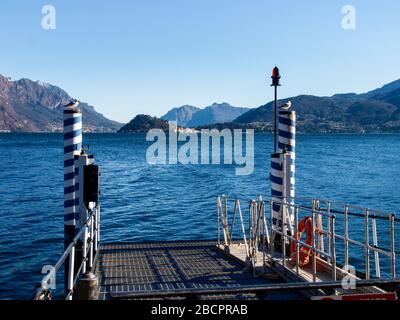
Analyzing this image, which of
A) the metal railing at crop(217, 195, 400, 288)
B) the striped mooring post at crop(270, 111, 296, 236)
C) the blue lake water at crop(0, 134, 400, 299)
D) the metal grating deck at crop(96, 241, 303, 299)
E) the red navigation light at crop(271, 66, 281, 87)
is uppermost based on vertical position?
the red navigation light at crop(271, 66, 281, 87)

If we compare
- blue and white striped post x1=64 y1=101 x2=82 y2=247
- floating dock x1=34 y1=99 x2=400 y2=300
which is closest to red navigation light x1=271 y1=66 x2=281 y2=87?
floating dock x1=34 y1=99 x2=400 y2=300

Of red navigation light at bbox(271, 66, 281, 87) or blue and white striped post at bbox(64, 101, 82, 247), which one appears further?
red navigation light at bbox(271, 66, 281, 87)

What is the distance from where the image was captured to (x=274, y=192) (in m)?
13.8

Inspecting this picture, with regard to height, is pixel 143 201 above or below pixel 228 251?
below

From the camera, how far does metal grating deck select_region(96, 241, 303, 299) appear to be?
10.2 metres

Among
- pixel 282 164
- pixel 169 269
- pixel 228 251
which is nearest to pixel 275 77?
pixel 282 164

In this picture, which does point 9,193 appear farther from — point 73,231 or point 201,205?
point 73,231

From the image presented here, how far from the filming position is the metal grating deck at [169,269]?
10.2 m

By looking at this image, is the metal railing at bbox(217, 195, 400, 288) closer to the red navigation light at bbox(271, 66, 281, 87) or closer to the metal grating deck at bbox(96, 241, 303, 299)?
the metal grating deck at bbox(96, 241, 303, 299)

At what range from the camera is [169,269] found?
11898 mm

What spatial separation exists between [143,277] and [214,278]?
1.64m

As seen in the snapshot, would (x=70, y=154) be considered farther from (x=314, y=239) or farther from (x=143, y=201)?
(x=143, y=201)

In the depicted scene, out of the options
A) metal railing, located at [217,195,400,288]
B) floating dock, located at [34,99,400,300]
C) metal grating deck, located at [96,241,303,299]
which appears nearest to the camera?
metal railing, located at [217,195,400,288]
